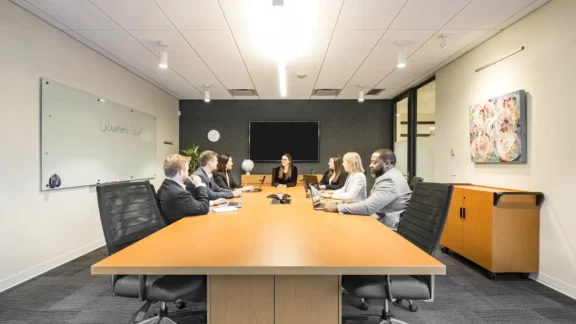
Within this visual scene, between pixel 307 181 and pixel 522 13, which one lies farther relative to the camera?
pixel 307 181

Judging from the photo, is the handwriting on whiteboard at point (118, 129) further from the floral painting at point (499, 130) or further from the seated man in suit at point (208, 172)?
the floral painting at point (499, 130)

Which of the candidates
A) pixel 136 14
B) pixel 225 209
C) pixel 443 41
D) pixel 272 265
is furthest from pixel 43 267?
pixel 443 41

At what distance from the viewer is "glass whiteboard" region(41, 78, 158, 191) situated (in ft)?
11.2

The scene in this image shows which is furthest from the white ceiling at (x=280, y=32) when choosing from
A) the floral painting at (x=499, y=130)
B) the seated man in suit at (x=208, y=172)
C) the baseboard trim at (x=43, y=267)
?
the baseboard trim at (x=43, y=267)

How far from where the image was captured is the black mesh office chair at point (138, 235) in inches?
64.0

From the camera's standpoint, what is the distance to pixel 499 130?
3.53 metres

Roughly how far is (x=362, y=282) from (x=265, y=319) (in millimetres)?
572

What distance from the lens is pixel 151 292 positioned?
1610 mm

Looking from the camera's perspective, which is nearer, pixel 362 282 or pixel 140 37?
pixel 362 282

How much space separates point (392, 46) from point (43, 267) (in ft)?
16.1

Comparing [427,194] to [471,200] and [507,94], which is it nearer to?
[471,200]

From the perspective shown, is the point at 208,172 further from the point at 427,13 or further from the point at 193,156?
the point at 193,156

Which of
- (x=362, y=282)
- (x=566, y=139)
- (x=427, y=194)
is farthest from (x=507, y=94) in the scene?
(x=362, y=282)

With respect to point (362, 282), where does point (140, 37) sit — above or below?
above
